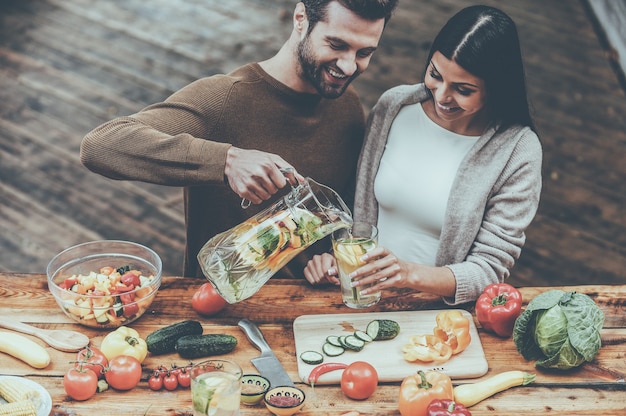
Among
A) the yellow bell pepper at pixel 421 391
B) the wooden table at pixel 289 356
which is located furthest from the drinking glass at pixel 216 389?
the yellow bell pepper at pixel 421 391

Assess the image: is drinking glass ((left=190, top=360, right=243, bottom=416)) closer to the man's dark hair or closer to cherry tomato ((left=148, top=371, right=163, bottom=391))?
cherry tomato ((left=148, top=371, right=163, bottom=391))

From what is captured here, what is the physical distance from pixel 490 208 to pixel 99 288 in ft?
4.63

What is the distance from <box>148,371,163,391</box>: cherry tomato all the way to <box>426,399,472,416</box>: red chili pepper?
77cm

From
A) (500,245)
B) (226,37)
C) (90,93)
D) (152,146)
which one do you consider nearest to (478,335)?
(500,245)

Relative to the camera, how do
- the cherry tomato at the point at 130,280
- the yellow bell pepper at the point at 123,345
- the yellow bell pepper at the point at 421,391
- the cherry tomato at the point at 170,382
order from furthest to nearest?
the cherry tomato at the point at 130,280, the yellow bell pepper at the point at 123,345, the cherry tomato at the point at 170,382, the yellow bell pepper at the point at 421,391

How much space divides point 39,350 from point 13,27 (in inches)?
239

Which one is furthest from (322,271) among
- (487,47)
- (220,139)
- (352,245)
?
(487,47)

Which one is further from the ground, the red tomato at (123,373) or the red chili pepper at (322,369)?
the red chili pepper at (322,369)

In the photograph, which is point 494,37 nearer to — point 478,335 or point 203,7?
point 478,335

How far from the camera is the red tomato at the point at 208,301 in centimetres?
261

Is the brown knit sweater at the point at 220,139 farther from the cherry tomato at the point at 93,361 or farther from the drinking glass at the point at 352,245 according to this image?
the cherry tomato at the point at 93,361

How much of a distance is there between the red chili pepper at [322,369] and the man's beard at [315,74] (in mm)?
998

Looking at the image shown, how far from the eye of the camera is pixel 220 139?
286 cm

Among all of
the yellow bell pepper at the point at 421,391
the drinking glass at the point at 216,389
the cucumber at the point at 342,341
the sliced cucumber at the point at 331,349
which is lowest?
the sliced cucumber at the point at 331,349
